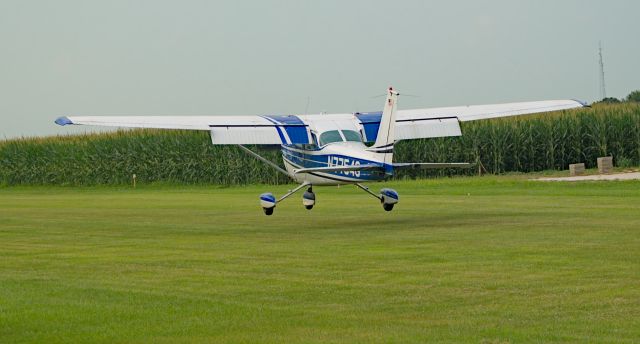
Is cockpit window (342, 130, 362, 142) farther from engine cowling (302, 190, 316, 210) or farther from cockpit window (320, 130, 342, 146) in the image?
engine cowling (302, 190, 316, 210)

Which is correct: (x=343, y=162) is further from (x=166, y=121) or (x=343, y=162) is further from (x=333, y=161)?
(x=166, y=121)

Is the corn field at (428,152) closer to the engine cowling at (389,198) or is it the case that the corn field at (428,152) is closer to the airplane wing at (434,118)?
the airplane wing at (434,118)

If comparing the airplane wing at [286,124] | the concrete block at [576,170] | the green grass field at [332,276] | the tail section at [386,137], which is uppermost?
the airplane wing at [286,124]

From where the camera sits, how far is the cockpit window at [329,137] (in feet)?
74.0

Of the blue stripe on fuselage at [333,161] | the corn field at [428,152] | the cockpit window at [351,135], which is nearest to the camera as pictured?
the blue stripe on fuselage at [333,161]

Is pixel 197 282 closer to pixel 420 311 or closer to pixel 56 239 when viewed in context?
pixel 420 311

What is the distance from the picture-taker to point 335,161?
2189 cm

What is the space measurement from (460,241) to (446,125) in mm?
8514

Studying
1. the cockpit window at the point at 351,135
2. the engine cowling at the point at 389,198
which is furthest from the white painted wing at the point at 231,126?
the engine cowling at the point at 389,198

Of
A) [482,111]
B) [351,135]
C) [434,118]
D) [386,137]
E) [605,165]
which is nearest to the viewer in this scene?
[386,137]

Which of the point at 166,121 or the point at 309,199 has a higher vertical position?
the point at 166,121

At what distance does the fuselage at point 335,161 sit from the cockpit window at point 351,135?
25cm

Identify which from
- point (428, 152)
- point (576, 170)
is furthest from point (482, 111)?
point (428, 152)

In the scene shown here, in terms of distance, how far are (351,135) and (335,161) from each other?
0.93 metres
